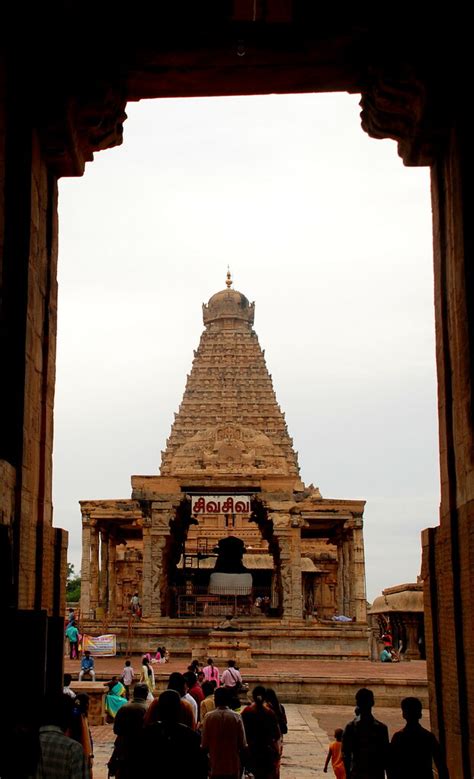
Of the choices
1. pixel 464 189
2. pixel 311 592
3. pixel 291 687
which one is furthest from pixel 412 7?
pixel 311 592

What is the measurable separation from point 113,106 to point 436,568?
5.47 metres

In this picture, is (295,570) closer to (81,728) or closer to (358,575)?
(358,575)

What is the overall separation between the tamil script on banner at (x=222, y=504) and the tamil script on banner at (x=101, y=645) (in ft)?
24.3

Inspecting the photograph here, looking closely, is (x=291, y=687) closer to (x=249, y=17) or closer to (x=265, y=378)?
(x=249, y=17)

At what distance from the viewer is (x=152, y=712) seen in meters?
8.02

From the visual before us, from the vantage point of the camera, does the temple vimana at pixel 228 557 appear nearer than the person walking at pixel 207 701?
No

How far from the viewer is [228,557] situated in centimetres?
3991

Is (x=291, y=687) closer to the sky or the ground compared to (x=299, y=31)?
closer to the ground

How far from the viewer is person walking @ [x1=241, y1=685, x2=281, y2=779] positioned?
28.6 ft

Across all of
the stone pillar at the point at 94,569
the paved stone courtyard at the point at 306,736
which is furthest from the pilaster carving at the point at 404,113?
the stone pillar at the point at 94,569

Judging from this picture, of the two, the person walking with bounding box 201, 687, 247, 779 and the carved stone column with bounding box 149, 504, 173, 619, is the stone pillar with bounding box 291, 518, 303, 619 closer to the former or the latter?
the carved stone column with bounding box 149, 504, 173, 619

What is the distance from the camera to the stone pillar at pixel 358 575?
3794 centimetres

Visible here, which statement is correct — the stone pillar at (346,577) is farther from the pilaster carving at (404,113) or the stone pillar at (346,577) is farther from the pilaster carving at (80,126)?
the pilaster carving at (80,126)

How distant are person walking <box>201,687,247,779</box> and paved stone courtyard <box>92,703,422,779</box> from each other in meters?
4.83
